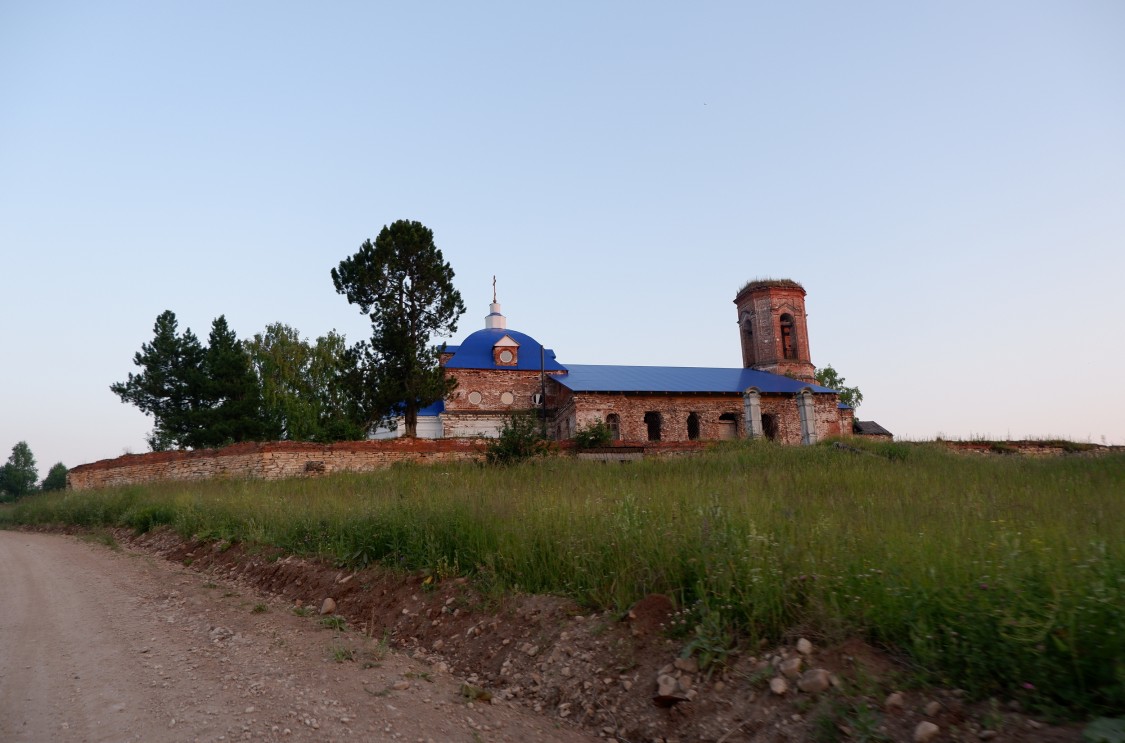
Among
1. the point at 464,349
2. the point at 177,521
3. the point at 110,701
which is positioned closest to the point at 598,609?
the point at 110,701

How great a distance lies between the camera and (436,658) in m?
5.18

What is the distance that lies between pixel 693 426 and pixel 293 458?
18.9m

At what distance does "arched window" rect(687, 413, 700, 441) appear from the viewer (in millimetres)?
31781

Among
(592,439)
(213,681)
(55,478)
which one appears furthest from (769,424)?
(55,478)

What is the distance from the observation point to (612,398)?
3020 cm

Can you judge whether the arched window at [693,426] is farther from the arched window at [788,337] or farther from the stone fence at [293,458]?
the stone fence at [293,458]

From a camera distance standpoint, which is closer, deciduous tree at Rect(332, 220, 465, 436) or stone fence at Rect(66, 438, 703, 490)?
stone fence at Rect(66, 438, 703, 490)

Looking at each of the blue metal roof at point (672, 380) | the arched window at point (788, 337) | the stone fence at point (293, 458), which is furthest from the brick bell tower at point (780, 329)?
the stone fence at point (293, 458)

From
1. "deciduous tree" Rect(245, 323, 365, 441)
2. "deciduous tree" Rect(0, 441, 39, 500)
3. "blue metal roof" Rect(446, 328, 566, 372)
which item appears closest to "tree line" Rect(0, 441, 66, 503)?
"deciduous tree" Rect(0, 441, 39, 500)

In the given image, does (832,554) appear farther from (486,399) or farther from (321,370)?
(321,370)

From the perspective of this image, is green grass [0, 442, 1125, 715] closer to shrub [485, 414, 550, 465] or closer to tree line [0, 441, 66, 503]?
shrub [485, 414, 550, 465]

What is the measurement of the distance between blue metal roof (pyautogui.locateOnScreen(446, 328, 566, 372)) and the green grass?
75.8ft

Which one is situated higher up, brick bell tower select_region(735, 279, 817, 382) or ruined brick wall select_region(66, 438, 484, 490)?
brick bell tower select_region(735, 279, 817, 382)

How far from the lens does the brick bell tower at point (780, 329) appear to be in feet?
120
